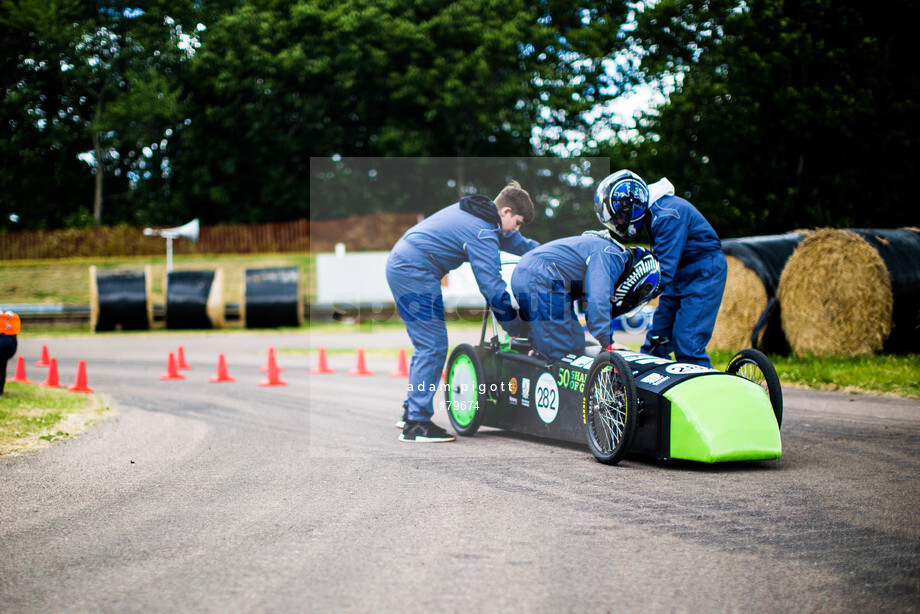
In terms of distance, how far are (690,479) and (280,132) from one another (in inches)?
1680

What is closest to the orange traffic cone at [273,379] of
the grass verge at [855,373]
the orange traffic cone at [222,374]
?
the orange traffic cone at [222,374]

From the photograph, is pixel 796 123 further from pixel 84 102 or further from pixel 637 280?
pixel 84 102

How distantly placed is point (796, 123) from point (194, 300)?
20.6 metres

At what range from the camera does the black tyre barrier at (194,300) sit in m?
24.5

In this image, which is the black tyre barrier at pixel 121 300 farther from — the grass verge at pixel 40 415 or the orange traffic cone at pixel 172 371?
the grass verge at pixel 40 415

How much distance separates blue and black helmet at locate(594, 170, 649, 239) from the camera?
6.94 meters

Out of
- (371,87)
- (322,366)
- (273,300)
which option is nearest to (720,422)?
(322,366)

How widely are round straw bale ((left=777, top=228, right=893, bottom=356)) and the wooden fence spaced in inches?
1018

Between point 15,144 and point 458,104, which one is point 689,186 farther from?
point 15,144

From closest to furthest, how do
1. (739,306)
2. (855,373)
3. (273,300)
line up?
(855,373)
(739,306)
(273,300)

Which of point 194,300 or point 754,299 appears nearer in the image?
point 754,299

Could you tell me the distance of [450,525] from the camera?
4.67 m

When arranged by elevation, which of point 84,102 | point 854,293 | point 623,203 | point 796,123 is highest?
point 84,102

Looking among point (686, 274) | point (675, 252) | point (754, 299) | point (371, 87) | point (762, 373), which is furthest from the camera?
point (371, 87)
